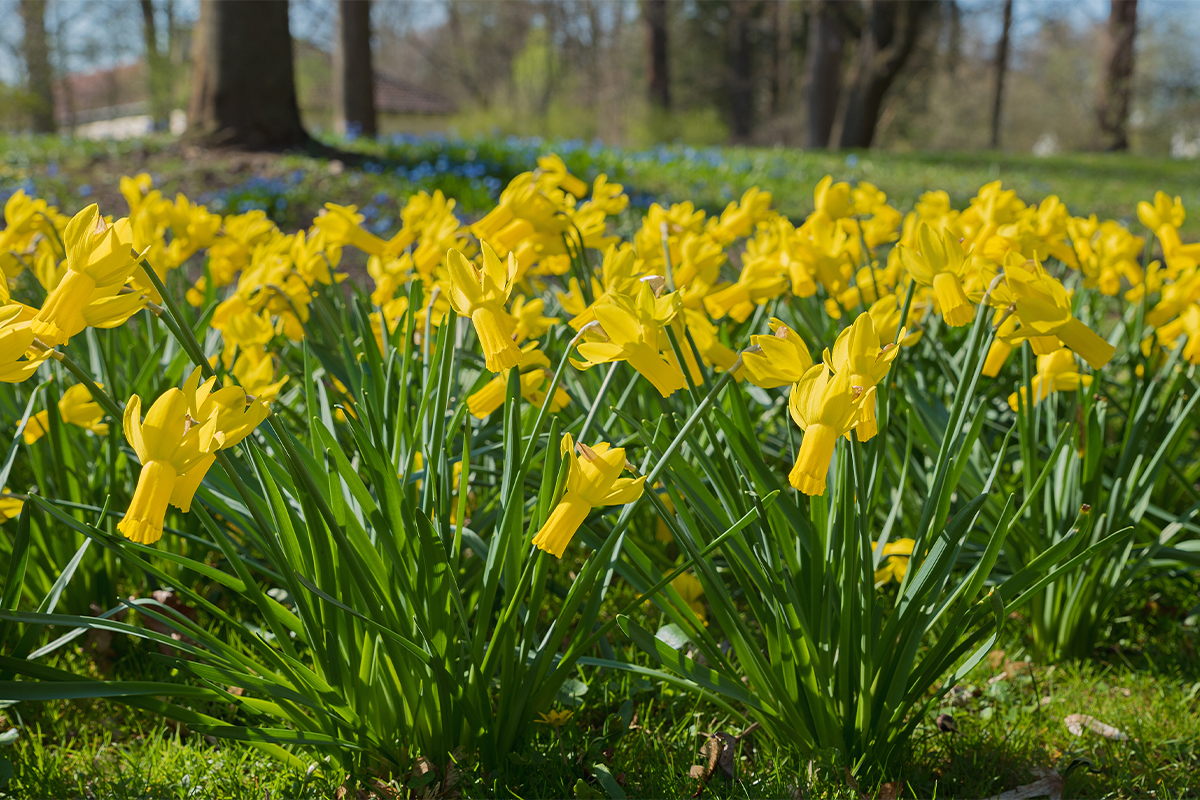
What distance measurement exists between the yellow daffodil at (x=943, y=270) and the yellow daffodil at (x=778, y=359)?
0.93 feet

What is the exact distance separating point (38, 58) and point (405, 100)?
10.9 metres

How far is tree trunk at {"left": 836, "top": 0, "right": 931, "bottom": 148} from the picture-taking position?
41.3 feet

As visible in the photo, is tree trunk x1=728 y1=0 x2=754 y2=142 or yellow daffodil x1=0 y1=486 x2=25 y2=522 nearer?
yellow daffodil x1=0 y1=486 x2=25 y2=522

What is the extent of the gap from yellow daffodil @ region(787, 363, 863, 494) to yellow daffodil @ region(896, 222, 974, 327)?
1.13ft

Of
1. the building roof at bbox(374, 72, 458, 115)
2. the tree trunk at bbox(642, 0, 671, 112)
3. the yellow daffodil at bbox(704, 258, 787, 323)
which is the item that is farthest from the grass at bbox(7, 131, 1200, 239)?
the building roof at bbox(374, 72, 458, 115)

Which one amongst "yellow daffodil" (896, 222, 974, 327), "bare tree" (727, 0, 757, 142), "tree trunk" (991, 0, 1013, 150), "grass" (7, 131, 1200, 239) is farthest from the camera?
"bare tree" (727, 0, 757, 142)

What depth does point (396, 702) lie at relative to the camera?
4.10 feet

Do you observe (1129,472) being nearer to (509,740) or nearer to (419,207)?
(509,740)

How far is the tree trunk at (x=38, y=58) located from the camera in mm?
18500

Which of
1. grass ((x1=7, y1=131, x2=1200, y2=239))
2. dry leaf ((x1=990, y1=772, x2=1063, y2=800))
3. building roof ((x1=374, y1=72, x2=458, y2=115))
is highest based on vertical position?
building roof ((x1=374, y1=72, x2=458, y2=115))

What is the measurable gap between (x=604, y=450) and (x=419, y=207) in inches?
51.8

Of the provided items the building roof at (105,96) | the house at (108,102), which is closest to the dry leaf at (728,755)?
the house at (108,102)

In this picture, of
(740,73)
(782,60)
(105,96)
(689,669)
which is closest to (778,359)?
(689,669)

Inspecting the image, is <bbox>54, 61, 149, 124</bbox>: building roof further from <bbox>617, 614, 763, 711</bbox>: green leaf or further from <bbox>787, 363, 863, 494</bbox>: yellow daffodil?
<bbox>787, 363, 863, 494</bbox>: yellow daffodil
